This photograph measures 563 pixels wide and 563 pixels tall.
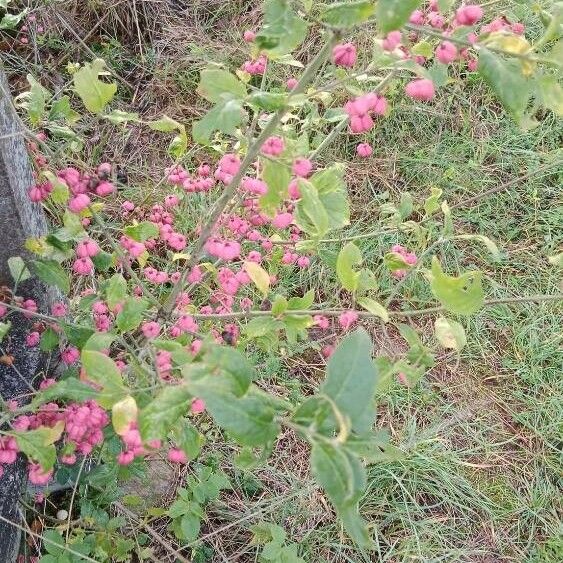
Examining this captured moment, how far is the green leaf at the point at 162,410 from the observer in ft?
2.53

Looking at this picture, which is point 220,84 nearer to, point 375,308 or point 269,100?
point 269,100

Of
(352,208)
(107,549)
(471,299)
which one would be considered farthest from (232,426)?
(352,208)

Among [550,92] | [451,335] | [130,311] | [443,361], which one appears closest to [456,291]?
[451,335]

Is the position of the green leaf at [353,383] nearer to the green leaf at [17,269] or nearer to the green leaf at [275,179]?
the green leaf at [275,179]

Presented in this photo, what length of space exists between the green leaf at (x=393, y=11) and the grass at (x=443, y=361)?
0.74 meters

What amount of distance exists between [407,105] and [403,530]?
1695mm

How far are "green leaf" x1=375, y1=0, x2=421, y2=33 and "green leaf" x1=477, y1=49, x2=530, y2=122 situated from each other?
185 mm

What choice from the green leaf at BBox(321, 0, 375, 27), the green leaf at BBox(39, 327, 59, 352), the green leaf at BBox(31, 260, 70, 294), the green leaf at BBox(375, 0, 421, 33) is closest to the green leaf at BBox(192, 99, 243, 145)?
the green leaf at BBox(321, 0, 375, 27)

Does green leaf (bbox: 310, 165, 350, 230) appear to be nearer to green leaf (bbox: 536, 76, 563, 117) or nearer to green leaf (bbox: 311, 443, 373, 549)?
green leaf (bbox: 536, 76, 563, 117)

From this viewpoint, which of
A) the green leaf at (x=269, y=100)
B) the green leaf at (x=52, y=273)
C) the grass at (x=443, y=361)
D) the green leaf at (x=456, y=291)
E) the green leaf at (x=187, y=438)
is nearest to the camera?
the green leaf at (x=269, y=100)

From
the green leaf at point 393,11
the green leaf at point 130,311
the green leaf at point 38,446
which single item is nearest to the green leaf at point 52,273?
the green leaf at point 130,311

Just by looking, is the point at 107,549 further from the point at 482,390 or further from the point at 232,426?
the point at 482,390

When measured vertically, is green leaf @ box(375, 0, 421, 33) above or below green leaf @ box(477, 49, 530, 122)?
above

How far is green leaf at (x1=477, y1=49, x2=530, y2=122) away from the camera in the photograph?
76cm
